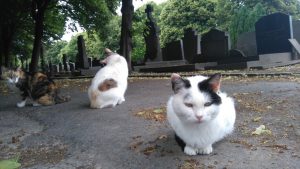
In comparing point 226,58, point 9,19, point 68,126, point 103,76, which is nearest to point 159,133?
point 68,126

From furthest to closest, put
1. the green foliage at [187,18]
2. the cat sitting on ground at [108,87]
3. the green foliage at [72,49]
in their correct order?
the green foliage at [72,49], the green foliage at [187,18], the cat sitting on ground at [108,87]

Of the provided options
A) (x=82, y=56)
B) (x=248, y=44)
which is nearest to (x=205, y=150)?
(x=82, y=56)

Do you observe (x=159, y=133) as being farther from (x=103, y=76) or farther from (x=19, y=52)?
(x=19, y=52)

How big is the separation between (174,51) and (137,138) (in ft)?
71.4

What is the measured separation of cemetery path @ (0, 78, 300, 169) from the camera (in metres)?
4.53

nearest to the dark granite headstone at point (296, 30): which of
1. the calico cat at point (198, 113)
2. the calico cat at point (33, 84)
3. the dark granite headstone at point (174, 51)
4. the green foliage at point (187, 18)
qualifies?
the dark granite headstone at point (174, 51)

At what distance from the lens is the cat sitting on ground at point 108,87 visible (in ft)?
27.9

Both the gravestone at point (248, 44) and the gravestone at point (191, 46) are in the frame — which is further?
the gravestone at point (248, 44)

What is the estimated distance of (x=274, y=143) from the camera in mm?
4980

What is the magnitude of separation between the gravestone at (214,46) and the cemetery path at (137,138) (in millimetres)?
14811

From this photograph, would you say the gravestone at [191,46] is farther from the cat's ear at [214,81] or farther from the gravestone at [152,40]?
the cat's ear at [214,81]

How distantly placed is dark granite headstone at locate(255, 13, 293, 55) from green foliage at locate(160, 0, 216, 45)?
1236 inches

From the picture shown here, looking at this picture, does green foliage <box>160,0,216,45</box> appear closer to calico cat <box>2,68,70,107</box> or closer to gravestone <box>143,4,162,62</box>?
gravestone <box>143,4,162,62</box>

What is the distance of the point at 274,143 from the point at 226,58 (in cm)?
1820
